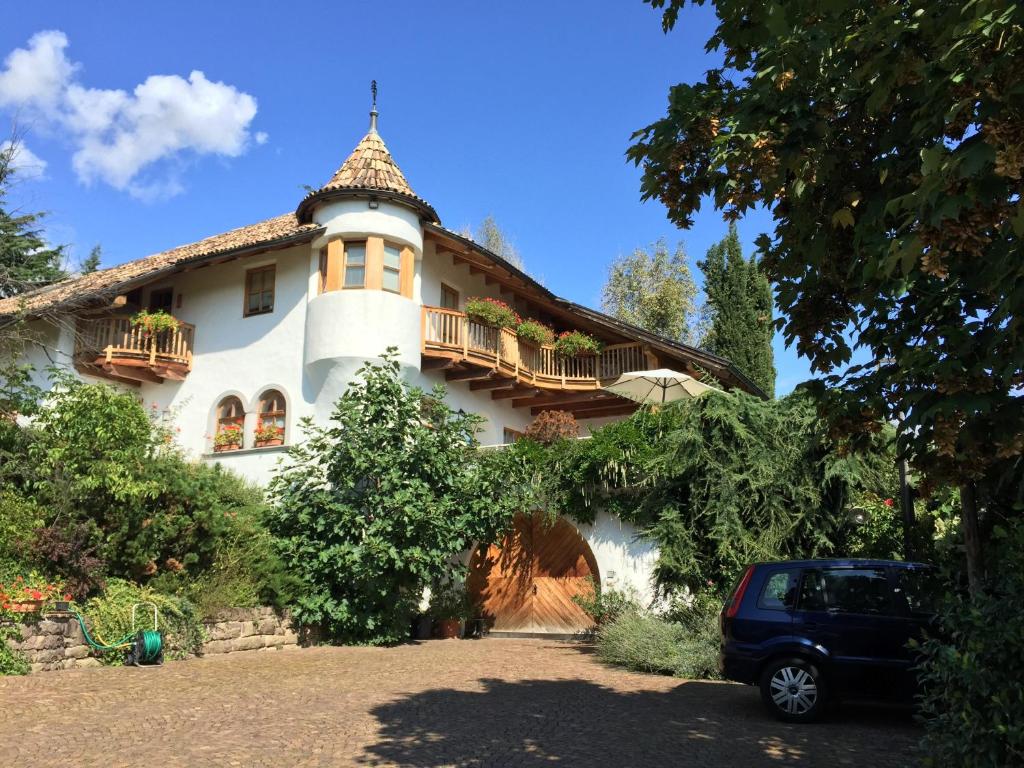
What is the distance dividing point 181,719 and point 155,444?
6.13 metres

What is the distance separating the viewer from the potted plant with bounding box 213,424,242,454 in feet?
Answer: 65.0

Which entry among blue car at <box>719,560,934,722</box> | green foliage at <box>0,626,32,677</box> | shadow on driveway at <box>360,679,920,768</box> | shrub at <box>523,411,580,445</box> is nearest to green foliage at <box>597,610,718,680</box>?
shadow on driveway at <box>360,679,920,768</box>

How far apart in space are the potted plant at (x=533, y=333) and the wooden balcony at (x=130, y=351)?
8.23 meters

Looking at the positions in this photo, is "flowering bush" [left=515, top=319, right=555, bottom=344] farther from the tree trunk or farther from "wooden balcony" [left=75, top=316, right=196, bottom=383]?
the tree trunk

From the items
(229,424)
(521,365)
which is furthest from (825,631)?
(229,424)

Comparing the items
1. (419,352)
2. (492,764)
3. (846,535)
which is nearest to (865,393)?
(492,764)

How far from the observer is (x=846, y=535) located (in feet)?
42.4

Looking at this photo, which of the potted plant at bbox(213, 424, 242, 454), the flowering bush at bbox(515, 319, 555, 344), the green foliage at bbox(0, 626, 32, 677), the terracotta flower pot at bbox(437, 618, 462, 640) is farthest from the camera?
the flowering bush at bbox(515, 319, 555, 344)

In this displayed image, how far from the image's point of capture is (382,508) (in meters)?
14.5

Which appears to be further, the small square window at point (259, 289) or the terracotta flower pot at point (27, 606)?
the small square window at point (259, 289)

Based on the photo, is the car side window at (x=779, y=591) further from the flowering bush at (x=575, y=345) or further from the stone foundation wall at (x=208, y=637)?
the flowering bush at (x=575, y=345)

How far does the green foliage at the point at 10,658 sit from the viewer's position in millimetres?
Result: 9500

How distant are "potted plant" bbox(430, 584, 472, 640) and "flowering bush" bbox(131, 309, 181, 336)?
915cm

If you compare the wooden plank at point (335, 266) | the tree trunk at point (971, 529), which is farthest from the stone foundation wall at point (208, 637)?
the tree trunk at point (971, 529)
